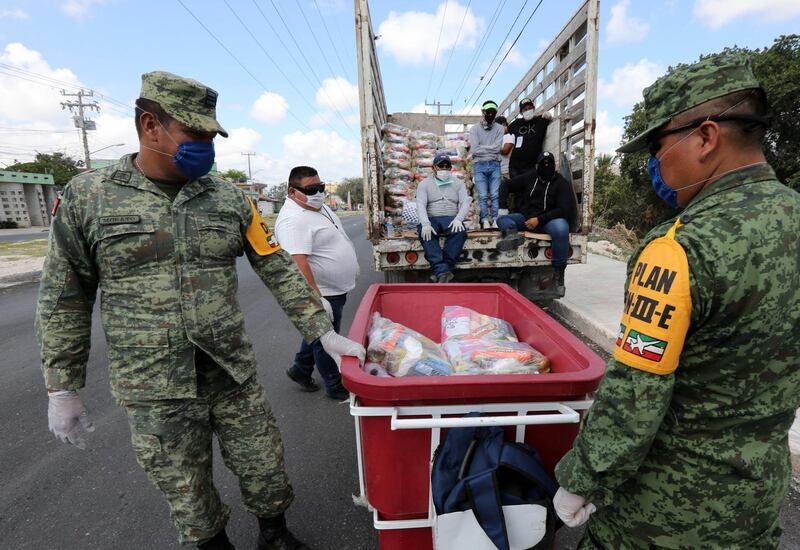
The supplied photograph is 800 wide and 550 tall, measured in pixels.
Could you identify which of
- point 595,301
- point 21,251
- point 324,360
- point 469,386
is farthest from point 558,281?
point 21,251

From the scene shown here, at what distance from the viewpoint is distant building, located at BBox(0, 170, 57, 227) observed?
94.7ft

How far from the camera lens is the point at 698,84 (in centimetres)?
92

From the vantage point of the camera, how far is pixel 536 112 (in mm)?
5848

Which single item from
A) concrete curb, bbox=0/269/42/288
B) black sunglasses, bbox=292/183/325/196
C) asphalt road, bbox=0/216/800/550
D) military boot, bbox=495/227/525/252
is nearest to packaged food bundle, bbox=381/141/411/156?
military boot, bbox=495/227/525/252

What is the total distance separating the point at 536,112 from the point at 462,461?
575 cm

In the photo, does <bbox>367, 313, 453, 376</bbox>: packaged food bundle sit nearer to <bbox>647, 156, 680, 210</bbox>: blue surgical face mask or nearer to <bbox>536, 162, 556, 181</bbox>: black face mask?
<bbox>647, 156, 680, 210</bbox>: blue surgical face mask

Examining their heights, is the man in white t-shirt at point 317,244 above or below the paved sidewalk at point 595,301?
above

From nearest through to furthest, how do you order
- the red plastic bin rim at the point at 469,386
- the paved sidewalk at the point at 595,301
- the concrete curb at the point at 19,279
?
1. the red plastic bin rim at the point at 469,386
2. the paved sidewalk at the point at 595,301
3. the concrete curb at the point at 19,279

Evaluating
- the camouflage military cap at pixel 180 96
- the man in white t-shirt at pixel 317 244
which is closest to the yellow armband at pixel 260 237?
the camouflage military cap at pixel 180 96

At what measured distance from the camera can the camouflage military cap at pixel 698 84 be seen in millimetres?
901

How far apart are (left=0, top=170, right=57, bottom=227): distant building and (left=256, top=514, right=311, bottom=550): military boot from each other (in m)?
34.9

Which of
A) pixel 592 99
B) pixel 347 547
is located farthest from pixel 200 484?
pixel 592 99

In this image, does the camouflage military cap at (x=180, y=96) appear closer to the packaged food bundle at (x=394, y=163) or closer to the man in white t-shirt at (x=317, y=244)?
the man in white t-shirt at (x=317, y=244)

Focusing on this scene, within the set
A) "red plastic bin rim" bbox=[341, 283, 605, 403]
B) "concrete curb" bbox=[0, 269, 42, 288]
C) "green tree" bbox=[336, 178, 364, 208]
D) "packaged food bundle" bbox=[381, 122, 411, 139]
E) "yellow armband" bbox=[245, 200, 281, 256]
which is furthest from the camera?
"green tree" bbox=[336, 178, 364, 208]
